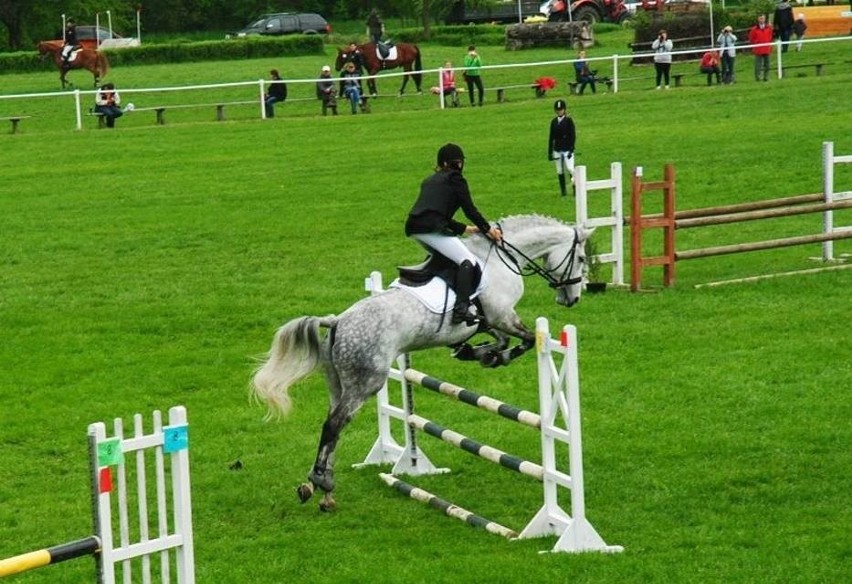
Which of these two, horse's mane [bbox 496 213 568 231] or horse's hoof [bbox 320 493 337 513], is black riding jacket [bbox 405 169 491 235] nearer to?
horse's mane [bbox 496 213 568 231]

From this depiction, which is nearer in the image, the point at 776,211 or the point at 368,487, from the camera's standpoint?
the point at 368,487

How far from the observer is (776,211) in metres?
21.7

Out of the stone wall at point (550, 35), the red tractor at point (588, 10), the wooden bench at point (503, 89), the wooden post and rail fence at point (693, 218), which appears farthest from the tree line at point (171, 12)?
the wooden post and rail fence at point (693, 218)

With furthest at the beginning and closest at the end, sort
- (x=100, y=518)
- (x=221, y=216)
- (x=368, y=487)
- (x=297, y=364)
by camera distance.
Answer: (x=221, y=216)
(x=368, y=487)
(x=297, y=364)
(x=100, y=518)

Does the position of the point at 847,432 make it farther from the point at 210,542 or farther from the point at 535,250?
the point at 210,542

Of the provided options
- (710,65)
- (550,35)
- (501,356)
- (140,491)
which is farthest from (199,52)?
(140,491)

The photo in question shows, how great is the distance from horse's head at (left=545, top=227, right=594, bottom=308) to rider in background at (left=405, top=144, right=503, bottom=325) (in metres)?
1.30

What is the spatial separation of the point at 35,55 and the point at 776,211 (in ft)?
150

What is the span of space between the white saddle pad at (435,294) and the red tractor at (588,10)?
54.3 m

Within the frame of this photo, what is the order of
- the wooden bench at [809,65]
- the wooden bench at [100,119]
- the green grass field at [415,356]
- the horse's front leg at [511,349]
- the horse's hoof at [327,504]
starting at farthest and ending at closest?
the wooden bench at [809,65], the wooden bench at [100,119], the horse's front leg at [511,349], the horse's hoof at [327,504], the green grass field at [415,356]

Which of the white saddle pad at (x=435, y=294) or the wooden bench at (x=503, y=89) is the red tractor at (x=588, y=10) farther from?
the white saddle pad at (x=435, y=294)

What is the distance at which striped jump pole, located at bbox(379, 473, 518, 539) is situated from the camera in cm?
1171

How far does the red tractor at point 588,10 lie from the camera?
67.0 m

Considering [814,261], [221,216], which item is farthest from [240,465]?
[221,216]
